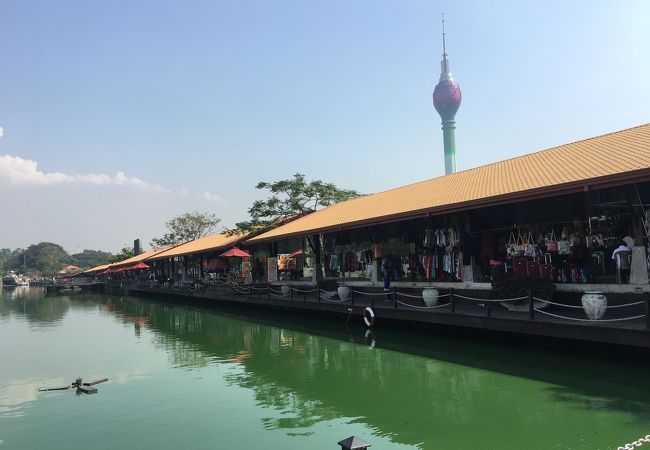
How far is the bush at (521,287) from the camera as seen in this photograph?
37.8 ft

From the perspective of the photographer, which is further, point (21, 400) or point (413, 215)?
point (413, 215)

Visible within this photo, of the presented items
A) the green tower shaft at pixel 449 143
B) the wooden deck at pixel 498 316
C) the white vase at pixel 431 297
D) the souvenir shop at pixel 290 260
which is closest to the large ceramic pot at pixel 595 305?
the wooden deck at pixel 498 316

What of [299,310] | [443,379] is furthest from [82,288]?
[443,379]

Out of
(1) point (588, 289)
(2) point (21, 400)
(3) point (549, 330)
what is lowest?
(2) point (21, 400)

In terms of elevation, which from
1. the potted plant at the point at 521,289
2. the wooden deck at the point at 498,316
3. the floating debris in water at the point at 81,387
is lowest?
the floating debris in water at the point at 81,387

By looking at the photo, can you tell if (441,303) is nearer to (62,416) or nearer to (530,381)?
(530,381)

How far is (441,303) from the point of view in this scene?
14773mm

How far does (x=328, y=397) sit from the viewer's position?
9.16m

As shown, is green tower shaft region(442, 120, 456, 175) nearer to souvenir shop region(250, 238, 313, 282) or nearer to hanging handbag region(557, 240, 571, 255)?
souvenir shop region(250, 238, 313, 282)

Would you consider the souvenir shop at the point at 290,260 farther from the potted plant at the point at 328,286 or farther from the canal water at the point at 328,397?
the canal water at the point at 328,397


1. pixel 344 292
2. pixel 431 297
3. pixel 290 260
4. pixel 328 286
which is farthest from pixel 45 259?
pixel 431 297

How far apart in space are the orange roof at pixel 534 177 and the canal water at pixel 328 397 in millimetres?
3634

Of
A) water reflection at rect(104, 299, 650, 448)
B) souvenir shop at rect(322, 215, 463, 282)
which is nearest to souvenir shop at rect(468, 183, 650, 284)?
souvenir shop at rect(322, 215, 463, 282)

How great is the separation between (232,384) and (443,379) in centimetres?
430
